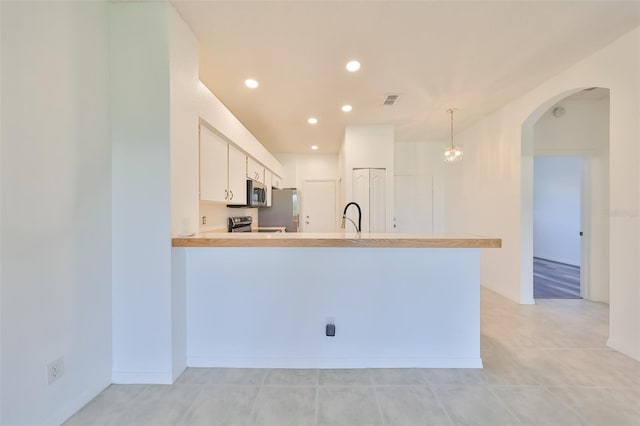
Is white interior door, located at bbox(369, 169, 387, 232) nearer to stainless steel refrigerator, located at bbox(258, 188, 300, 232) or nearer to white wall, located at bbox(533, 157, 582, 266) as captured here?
stainless steel refrigerator, located at bbox(258, 188, 300, 232)

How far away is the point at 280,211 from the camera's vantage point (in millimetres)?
5383

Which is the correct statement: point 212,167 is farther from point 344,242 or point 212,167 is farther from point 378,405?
point 378,405

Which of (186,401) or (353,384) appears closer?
(186,401)

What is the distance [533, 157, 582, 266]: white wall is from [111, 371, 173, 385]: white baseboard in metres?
8.07

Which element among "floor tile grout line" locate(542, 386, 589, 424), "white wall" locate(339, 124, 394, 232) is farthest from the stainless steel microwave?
"floor tile grout line" locate(542, 386, 589, 424)

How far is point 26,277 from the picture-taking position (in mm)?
1302

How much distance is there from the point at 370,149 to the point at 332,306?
3.07m

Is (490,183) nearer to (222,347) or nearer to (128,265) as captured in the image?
(222,347)

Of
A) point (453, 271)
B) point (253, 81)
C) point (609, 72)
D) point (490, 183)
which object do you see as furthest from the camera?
point (490, 183)

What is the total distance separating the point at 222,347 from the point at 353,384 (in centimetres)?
100

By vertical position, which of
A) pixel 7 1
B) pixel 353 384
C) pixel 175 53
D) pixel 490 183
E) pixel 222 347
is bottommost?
pixel 353 384

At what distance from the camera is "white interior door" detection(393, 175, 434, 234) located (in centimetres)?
559

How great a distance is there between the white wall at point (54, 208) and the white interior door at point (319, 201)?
195 inches

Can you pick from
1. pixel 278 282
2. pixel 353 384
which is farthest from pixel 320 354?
pixel 278 282
